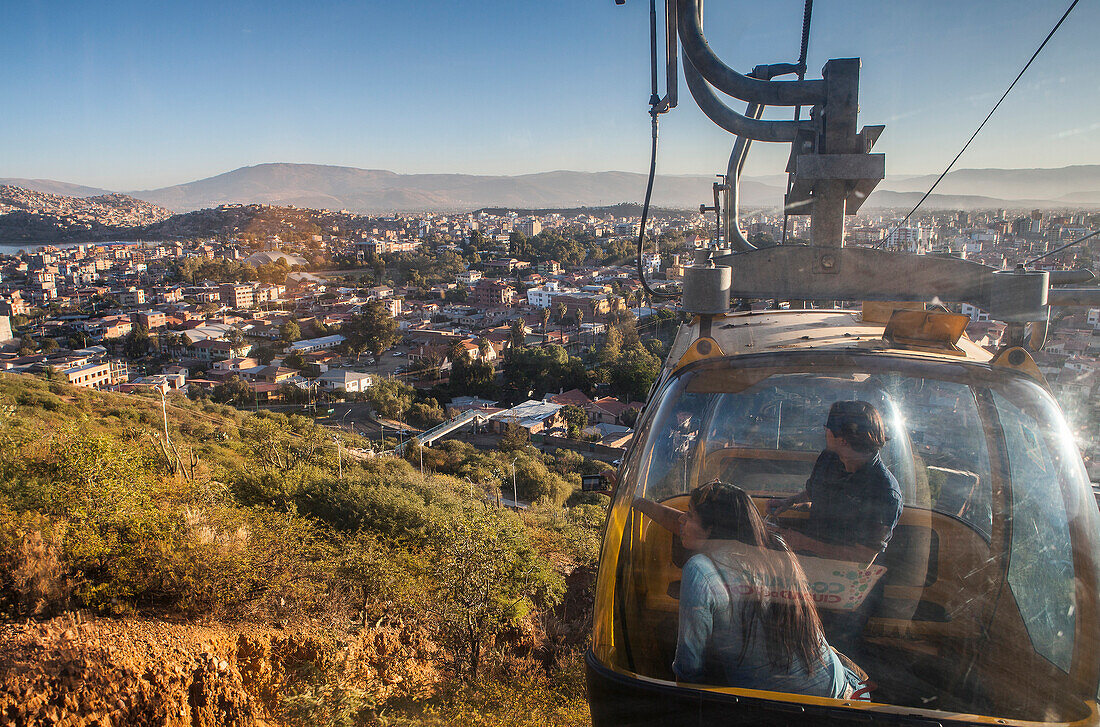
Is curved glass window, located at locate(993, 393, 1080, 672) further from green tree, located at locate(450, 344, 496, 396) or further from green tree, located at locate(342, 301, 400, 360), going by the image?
green tree, located at locate(342, 301, 400, 360)

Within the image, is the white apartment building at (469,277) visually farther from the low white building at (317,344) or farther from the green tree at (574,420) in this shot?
the green tree at (574,420)

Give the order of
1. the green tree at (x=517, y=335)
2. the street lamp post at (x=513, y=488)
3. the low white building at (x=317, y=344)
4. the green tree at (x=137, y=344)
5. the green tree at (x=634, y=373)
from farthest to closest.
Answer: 1. the green tree at (x=137, y=344)
2. the low white building at (x=317, y=344)
3. the green tree at (x=517, y=335)
4. the green tree at (x=634, y=373)
5. the street lamp post at (x=513, y=488)

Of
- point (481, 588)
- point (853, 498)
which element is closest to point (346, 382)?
point (481, 588)

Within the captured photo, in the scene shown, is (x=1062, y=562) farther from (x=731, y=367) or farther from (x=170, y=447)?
(x=170, y=447)

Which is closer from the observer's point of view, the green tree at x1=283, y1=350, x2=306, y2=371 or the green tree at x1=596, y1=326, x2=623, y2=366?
the green tree at x1=596, y1=326, x2=623, y2=366

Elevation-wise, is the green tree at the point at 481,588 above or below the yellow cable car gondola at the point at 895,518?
below

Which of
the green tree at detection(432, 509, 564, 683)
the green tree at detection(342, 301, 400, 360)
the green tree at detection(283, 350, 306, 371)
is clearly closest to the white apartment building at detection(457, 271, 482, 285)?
the green tree at detection(342, 301, 400, 360)

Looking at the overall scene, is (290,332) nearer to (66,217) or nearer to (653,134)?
(653,134)

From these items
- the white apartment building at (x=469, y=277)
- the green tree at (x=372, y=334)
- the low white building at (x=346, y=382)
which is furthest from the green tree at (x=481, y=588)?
the white apartment building at (x=469, y=277)
